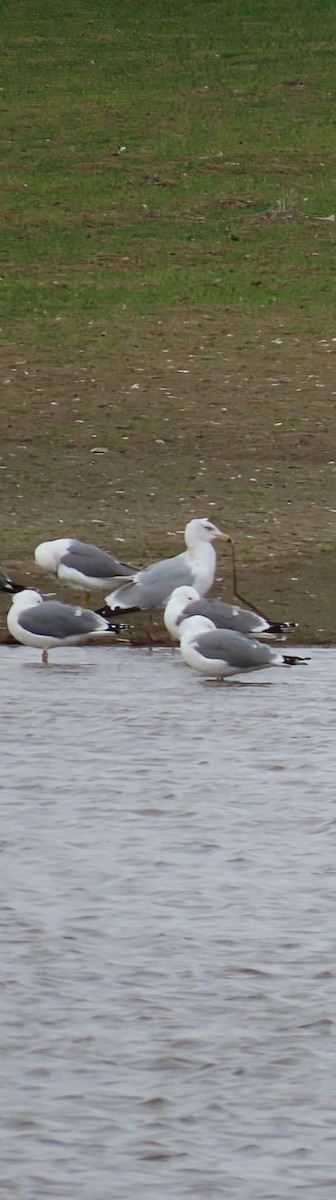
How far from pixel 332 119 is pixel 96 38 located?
16.0 ft

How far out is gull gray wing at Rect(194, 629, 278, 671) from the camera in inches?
355

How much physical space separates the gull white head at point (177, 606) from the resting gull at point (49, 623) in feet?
0.94

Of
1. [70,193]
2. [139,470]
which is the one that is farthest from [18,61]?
[139,470]

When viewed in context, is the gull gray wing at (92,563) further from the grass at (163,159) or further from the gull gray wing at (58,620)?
the grass at (163,159)

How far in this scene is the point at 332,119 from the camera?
71.4 ft

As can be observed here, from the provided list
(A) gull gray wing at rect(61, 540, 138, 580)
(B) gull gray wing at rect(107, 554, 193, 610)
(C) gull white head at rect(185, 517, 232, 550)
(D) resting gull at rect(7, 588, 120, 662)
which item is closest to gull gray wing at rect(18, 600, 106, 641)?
(D) resting gull at rect(7, 588, 120, 662)

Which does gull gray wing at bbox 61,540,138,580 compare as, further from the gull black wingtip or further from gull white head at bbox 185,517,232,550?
the gull black wingtip

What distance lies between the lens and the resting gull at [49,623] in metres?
9.32

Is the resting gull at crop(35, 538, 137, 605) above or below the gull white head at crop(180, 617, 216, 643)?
above

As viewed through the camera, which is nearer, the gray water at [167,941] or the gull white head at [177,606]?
the gray water at [167,941]

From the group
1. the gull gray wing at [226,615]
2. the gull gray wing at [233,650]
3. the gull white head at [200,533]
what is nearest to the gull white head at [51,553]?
the gull white head at [200,533]

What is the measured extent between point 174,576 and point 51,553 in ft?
2.11

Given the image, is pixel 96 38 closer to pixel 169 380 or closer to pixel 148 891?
pixel 169 380

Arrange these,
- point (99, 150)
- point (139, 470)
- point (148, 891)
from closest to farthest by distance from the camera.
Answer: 1. point (148, 891)
2. point (139, 470)
3. point (99, 150)
